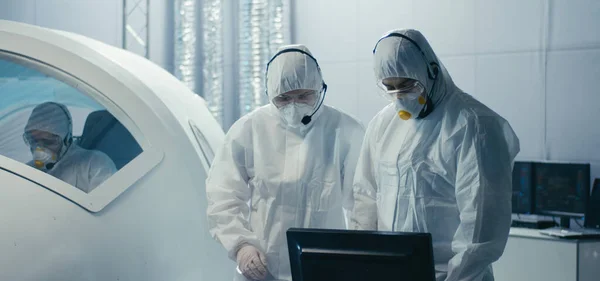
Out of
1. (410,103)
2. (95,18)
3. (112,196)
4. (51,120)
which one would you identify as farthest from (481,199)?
(95,18)

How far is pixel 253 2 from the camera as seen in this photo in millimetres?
5988

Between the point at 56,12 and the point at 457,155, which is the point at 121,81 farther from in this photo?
the point at 56,12

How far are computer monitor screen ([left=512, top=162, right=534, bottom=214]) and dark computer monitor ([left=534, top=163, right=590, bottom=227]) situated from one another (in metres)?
→ 0.04

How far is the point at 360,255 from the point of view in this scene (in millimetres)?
1936

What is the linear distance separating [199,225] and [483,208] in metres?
1.41

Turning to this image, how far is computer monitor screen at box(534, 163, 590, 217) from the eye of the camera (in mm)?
4656

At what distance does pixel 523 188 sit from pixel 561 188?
24cm

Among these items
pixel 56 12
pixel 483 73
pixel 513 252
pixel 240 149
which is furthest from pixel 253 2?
pixel 240 149

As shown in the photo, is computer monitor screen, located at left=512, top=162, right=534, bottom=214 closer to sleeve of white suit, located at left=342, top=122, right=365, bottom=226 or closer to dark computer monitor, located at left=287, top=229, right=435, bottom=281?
sleeve of white suit, located at left=342, top=122, right=365, bottom=226

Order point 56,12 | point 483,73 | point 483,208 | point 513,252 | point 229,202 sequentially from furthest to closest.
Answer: point 56,12
point 483,73
point 513,252
point 229,202
point 483,208

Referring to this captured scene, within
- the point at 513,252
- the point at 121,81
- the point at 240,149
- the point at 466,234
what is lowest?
the point at 513,252

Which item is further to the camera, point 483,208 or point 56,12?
point 56,12

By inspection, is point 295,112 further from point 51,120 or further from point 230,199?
point 51,120

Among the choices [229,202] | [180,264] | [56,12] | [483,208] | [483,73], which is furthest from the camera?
[56,12]
